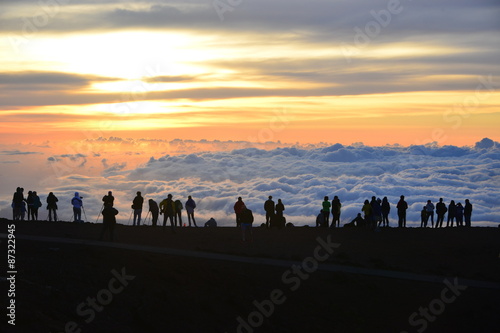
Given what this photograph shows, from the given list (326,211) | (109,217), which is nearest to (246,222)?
(109,217)

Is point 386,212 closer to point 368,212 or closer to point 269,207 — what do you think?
point 368,212

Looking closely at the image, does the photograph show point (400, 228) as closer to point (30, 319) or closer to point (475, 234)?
point (475, 234)

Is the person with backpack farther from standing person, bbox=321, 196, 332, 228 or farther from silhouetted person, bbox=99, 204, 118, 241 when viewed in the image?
silhouetted person, bbox=99, 204, 118, 241

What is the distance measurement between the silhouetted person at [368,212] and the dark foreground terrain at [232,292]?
8027 millimetres

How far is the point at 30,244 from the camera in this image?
24.6 metres

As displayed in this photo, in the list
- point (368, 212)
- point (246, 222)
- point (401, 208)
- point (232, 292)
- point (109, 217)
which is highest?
point (401, 208)

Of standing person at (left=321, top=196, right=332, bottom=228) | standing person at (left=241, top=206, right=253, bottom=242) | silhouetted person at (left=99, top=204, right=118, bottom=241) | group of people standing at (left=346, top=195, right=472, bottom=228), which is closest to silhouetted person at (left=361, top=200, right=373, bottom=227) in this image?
group of people standing at (left=346, top=195, right=472, bottom=228)

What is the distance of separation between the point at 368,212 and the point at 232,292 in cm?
1686

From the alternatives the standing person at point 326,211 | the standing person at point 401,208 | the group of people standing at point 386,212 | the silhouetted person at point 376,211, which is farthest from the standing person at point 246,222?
the standing person at point 401,208

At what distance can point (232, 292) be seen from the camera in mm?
21469

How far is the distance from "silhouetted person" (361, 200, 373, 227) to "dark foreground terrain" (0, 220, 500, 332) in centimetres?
803

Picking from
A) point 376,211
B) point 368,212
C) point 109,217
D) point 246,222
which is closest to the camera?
point 109,217

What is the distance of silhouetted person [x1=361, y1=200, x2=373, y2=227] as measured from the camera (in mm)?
36344

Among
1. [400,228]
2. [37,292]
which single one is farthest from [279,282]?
[400,228]
